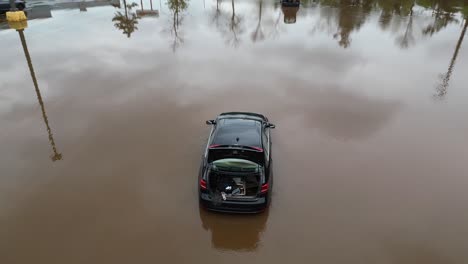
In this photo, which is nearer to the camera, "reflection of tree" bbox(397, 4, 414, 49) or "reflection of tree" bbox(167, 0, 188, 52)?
"reflection of tree" bbox(167, 0, 188, 52)

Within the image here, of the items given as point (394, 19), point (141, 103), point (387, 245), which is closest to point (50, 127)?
point (141, 103)

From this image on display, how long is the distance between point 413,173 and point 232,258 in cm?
611

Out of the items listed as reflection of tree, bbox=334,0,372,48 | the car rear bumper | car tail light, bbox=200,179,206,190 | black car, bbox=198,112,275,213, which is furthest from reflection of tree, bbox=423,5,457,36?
car tail light, bbox=200,179,206,190

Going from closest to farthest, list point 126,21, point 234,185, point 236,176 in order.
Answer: point 236,176 < point 234,185 < point 126,21

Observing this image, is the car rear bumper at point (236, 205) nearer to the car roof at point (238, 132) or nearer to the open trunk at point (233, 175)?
the open trunk at point (233, 175)

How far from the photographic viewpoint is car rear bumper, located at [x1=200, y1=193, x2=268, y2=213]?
7258mm

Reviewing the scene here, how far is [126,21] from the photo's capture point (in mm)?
25531

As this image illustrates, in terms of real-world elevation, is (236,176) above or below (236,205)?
above

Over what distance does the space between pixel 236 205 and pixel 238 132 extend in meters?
2.00

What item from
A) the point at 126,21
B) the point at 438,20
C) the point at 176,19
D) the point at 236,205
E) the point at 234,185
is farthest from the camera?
the point at 438,20

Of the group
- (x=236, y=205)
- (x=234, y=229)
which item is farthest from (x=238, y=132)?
(x=234, y=229)

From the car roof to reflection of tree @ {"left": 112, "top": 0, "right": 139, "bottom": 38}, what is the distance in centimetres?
1593

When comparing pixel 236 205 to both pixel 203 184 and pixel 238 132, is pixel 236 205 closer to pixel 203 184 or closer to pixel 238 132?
pixel 203 184

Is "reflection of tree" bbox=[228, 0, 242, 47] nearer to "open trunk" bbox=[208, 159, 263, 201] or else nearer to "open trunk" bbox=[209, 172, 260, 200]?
"open trunk" bbox=[209, 172, 260, 200]
